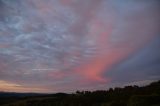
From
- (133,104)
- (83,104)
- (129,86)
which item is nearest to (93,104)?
(83,104)

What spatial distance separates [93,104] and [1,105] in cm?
6483

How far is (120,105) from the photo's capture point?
9200 centimetres

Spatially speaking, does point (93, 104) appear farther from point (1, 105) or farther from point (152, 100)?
point (1, 105)

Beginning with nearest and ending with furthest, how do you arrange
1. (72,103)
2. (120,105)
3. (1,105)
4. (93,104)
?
(120,105)
(93,104)
(72,103)
(1,105)

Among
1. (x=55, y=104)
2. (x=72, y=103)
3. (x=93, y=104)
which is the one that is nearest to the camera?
(x=93, y=104)

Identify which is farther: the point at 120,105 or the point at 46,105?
the point at 46,105

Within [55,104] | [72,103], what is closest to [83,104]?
[72,103]

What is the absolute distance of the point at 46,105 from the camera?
132875mm

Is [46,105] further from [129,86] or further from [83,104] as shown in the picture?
[129,86]

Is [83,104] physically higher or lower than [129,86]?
lower

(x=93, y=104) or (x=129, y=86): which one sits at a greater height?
(x=129, y=86)

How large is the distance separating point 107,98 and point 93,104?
1232 centimetres

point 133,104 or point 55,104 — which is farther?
point 55,104

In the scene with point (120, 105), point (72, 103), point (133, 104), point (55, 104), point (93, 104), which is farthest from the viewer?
point (55, 104)
